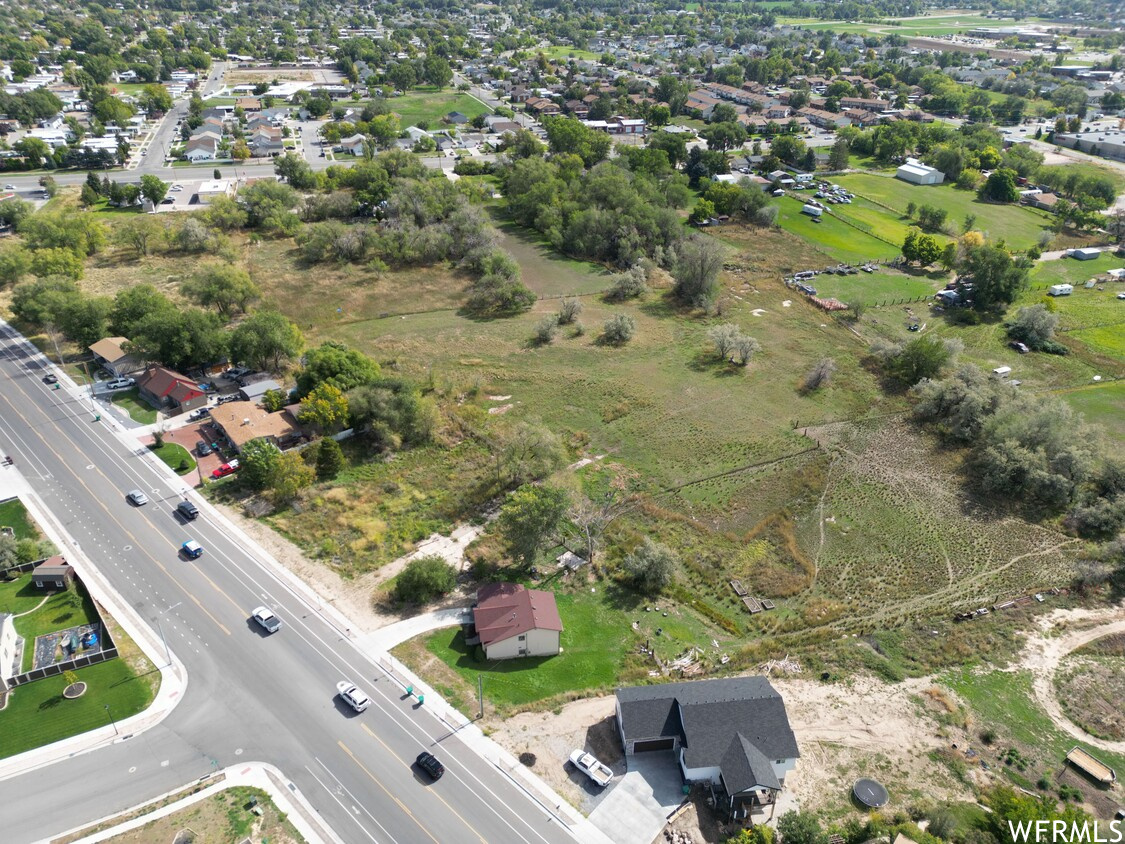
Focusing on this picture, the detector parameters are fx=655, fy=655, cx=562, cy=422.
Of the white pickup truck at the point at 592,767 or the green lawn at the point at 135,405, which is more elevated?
the green lawn at the point at 135,405

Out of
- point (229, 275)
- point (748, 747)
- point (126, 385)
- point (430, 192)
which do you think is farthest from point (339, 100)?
point (748, 747)

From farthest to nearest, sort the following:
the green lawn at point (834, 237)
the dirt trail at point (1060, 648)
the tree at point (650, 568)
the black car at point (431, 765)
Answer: the green lawn at point (834, 237) < the tree at point (650, 568) < the dirt trail at point (1060, 648) < the black car at point (431, 765)

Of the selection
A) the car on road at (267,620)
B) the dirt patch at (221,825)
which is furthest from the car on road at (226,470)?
the dirt patch at (221,825)

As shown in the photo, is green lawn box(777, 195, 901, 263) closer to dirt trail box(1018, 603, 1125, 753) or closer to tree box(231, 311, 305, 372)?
dirt trail box(1018, 603, 1125, 753)

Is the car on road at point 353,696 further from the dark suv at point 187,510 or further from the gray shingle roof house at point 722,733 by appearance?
the dark suv at point 187,510

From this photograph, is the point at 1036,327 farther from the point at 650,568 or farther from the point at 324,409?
the point at 324,409

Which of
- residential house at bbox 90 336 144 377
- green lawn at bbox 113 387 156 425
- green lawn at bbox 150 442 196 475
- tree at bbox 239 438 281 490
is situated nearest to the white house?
tree at bbox 239 438 281 490

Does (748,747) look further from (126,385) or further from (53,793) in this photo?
(126,385)
